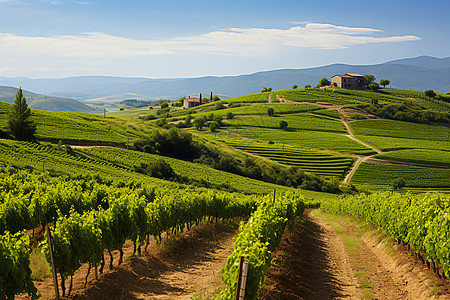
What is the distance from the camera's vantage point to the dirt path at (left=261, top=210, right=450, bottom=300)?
18156 millimetres

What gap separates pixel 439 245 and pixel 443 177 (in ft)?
381

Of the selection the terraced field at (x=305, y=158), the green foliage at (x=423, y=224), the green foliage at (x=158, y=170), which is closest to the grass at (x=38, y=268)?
the green foliage at (x=423, y=224)

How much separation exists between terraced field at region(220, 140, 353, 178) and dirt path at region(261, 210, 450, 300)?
95869mm

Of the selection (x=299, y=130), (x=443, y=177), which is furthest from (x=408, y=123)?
(x=443, y=177)

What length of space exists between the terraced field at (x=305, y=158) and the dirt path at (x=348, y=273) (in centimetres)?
9587

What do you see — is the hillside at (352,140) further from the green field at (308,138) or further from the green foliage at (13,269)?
the green foliage at (13,269)

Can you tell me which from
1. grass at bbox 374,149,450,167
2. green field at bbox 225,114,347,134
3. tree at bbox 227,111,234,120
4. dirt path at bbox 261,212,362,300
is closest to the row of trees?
dirt path at bbox 261,212,362,300

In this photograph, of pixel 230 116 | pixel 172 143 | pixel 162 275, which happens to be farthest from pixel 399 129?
pixel 162 275

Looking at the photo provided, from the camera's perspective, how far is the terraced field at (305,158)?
4995 inches

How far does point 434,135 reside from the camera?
559 ft

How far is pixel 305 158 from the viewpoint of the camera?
13538 centimetres

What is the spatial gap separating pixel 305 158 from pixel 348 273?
11397cm

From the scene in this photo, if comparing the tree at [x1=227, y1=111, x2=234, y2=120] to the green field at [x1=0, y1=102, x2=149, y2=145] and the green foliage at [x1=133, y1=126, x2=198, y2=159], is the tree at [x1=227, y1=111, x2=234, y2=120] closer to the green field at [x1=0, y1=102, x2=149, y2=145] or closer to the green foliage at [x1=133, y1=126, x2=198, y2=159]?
the green field at [x1=0, y1=102, x2=149, y2=145]

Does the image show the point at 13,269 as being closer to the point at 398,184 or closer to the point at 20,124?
the point at 20,124
